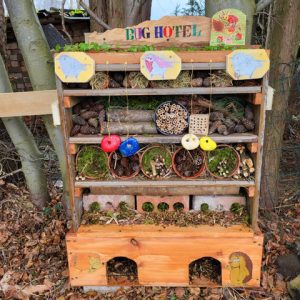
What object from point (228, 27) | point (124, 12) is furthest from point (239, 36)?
point (124, 12)

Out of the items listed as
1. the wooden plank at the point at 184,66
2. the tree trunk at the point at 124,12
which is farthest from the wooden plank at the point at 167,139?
the tree trunk at the point at 124,12

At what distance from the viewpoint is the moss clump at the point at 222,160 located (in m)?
2.54

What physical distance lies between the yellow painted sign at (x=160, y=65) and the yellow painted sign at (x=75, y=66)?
337mm

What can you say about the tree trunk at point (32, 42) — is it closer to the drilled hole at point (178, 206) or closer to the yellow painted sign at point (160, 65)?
the yellow painted sign at point (160, 65)

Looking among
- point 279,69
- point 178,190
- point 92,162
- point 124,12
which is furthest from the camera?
point 124,12

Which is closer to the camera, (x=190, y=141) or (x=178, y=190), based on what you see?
(x=190, y=141)

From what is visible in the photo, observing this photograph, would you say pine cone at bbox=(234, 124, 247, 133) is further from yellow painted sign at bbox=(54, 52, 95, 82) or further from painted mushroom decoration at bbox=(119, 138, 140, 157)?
yellow painted sign at bbox=(54, 52, 95, 82)

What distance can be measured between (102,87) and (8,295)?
69.7 inches

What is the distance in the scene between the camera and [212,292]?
2645 mm

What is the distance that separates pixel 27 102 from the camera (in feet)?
8.79

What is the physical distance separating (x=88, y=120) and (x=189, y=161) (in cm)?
82

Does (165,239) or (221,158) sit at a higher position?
(221,158)

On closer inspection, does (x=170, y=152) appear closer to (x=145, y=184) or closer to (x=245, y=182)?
(x=145, y=184)

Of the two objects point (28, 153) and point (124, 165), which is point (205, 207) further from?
point (28, 153)
